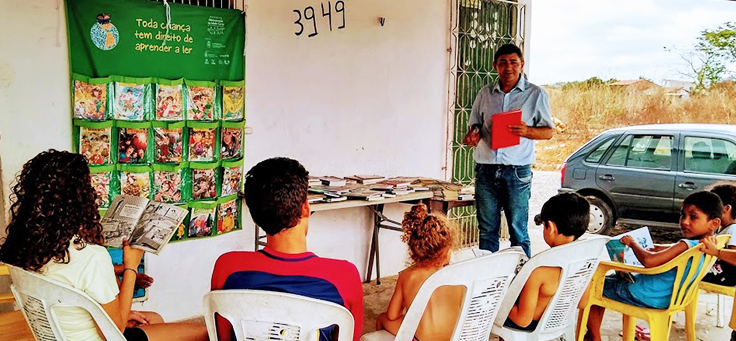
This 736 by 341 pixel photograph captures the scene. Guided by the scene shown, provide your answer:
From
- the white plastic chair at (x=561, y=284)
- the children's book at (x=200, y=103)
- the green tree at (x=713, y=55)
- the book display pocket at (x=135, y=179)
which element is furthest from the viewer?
the green tree at (x=713, y=55)

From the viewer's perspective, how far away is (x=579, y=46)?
1917 centimetres

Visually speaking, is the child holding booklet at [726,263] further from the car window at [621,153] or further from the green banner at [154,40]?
the car window at [621,153]

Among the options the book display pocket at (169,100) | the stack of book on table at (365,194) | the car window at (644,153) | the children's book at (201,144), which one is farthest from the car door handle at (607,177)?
the book display pocket at (169,100)

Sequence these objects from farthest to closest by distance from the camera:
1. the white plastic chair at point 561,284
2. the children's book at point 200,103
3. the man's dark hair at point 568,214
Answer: the children's book at point 200,103, the man's dark hair at point 568,214, the white plastic chair at point 561,284

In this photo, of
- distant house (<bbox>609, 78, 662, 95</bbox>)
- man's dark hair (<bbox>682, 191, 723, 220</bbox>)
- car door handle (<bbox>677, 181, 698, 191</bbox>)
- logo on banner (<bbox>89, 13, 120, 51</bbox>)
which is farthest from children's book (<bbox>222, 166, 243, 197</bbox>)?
distant house (<bbox>609, 78, 662, 95</bbox>)

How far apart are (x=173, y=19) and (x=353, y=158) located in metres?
1.76

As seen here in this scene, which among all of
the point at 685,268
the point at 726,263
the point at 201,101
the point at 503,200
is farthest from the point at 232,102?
the point at 726,263

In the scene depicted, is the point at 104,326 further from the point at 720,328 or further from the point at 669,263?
the point at 720,328

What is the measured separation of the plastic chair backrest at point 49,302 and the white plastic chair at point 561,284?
4.95 ft

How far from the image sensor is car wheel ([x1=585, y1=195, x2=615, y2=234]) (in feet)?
23.7

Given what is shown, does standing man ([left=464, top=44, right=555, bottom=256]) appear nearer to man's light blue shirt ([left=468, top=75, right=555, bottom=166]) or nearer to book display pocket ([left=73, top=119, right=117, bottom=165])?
man's light blue shirt ([left=468, top=75, right=555, bottom=166])

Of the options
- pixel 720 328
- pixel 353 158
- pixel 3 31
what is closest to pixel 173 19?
pixel 3 31

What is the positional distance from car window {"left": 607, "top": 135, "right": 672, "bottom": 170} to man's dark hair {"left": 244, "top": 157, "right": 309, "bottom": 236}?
6.07 metres

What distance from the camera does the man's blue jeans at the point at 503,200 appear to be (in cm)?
392
